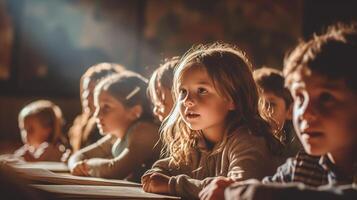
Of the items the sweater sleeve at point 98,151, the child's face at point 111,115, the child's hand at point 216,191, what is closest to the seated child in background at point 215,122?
the child's hand at point 216,191

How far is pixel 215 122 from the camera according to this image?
1.55 metres

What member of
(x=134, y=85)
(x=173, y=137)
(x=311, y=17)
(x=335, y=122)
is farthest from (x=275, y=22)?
(x=335, y=122)

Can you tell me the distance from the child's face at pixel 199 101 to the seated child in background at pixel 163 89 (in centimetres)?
38

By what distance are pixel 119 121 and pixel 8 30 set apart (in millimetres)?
3074

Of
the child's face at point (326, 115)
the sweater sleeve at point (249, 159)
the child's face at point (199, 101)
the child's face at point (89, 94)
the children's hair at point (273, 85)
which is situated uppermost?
the child's face at point (89, 94)

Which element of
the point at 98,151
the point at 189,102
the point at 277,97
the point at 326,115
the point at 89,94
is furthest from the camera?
the point at 89,94

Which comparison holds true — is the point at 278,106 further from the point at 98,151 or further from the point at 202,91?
the point at 98,151

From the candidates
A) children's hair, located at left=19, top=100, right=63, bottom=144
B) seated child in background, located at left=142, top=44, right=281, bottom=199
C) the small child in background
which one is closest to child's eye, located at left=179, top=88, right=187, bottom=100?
seated child in background, located at left=142, top=44, right=281, bottom=199

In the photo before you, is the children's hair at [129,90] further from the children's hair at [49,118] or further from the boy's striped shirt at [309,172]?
the boy's striped shirt at [309,172]

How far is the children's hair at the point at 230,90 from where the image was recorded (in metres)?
1.53

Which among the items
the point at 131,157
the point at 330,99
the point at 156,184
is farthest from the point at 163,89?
the point at 330,99

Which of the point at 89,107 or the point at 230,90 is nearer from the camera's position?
the point at 230,90

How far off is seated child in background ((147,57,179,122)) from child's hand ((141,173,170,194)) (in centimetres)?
52

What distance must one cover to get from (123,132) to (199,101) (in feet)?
2.40
